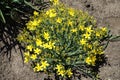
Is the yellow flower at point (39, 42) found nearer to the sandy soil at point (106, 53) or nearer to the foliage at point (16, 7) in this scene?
the sandy soil at point (106, 53)

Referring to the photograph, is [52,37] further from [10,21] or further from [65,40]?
[10,21]

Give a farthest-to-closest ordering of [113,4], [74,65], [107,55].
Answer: [113,4] → [107,55] → [74,65]

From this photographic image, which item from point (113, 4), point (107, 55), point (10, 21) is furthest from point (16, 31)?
point (113, 4)

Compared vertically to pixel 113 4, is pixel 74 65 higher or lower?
lower

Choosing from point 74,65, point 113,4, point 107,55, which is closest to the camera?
point 74,65

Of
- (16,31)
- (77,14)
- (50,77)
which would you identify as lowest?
(50,77)

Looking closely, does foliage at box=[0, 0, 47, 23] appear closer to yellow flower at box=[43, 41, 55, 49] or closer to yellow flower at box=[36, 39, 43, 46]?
yellow flower at box=[36, 39, 43, 46]

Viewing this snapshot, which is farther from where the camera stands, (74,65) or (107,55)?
(107,55)

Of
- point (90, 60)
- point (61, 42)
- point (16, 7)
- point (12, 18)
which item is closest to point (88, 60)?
point (90, 60)
